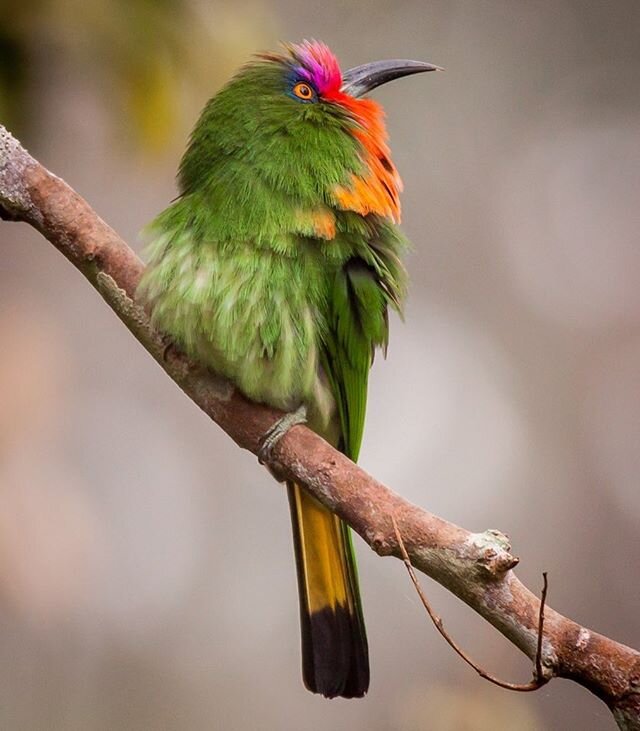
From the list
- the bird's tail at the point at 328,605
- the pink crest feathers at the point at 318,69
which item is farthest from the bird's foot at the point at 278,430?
the pink crest feathers at the point at 318,69

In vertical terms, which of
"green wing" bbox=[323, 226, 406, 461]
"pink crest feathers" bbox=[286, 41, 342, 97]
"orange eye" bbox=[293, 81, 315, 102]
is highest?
"pink crest feathers" bbox=[286, 41, 342, 97]

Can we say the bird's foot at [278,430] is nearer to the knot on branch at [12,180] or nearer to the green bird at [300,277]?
the green bird at [300,277]

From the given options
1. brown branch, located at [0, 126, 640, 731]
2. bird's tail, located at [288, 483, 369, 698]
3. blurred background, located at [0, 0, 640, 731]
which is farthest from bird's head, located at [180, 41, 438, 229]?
blurred background, located at [0, 0, 640, 731]

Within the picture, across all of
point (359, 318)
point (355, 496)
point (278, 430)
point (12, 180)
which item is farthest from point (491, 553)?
point (12, 180)

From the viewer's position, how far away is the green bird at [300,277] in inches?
78.2

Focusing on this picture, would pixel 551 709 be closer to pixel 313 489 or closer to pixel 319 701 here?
pixel 319 701

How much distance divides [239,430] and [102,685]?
63.1 inches

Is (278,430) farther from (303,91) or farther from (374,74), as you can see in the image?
(374,74)

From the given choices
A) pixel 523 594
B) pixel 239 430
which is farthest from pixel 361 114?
pixel 523 594

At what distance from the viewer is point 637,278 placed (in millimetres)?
4117

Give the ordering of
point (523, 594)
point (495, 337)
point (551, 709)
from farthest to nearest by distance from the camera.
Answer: point (495, 337)
point (551, 709)
point (523, 594)

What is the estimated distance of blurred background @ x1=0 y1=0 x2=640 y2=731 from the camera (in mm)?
3195

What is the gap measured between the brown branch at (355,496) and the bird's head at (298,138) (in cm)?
27

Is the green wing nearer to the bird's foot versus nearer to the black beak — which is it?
the bird's foot
